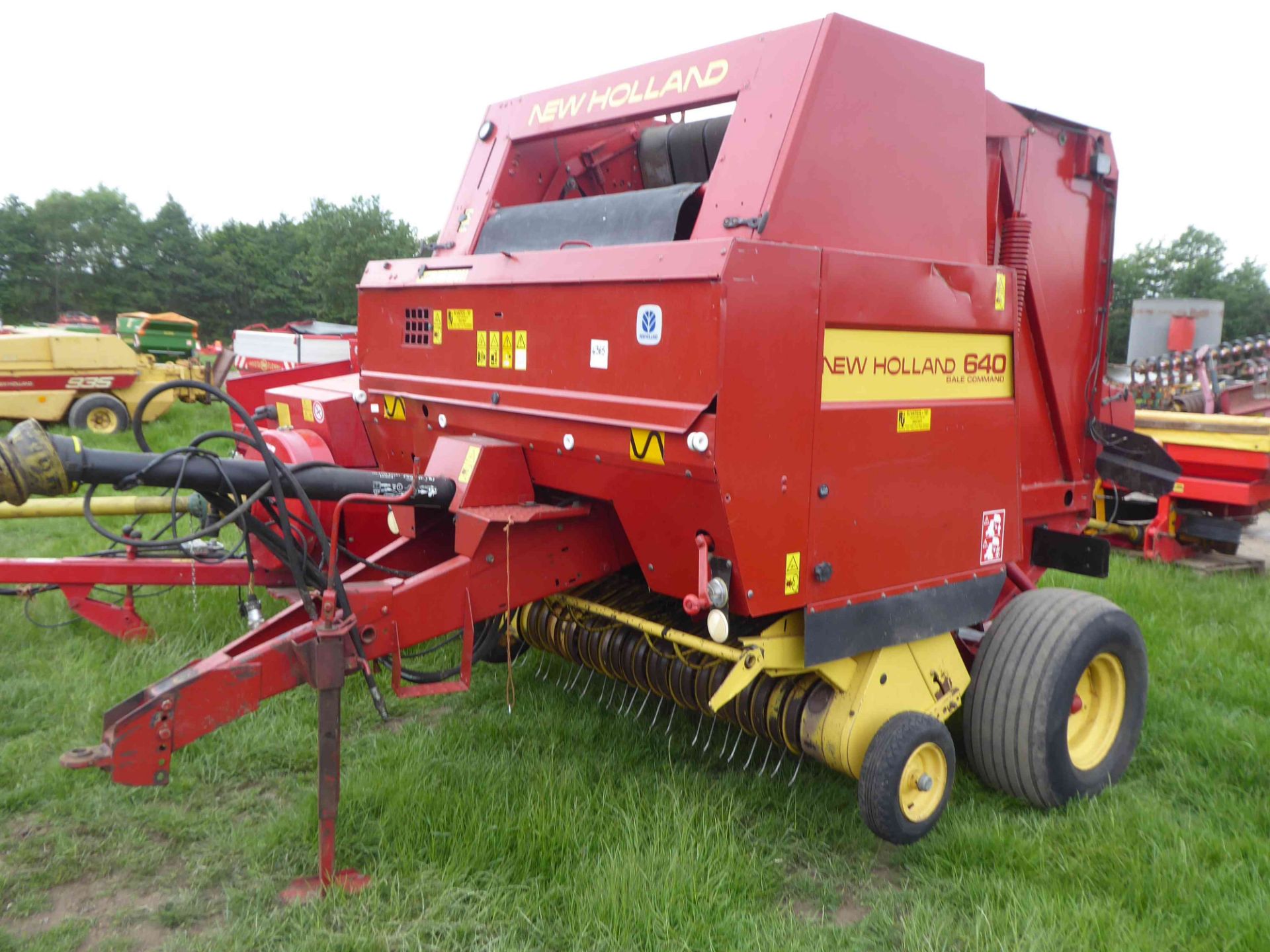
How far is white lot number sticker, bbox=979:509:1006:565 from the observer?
3.32m

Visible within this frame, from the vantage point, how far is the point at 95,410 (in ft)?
41.6

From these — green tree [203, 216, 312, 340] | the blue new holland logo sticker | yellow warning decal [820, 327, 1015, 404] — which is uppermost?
green tree [203, 216, 312, 340]

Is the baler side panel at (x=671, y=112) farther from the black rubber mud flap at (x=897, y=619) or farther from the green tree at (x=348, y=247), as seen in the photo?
the green tree at (x=348, y=247)

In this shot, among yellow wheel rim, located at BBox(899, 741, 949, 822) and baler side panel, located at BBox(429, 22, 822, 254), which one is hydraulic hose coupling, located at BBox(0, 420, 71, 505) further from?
yellow wheel rim, located at BBox(899, 741, 949, 822)

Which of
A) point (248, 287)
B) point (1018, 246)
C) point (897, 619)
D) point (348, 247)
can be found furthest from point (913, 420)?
point (248, 287)

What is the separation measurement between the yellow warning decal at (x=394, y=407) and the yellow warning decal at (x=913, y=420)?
1.88m

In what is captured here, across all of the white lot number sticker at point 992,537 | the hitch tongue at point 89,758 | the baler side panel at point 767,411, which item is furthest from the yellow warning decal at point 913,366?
the hitch tongue at point 89,758

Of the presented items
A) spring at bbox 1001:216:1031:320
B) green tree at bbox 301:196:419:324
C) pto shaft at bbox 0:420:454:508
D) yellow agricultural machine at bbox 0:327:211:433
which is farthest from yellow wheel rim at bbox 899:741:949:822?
green tree at bbox 301:196:419:324

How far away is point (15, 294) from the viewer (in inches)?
1510

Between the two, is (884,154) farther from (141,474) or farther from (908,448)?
(141,474)

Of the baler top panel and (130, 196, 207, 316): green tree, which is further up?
(130, 196, 207, 316): green tree

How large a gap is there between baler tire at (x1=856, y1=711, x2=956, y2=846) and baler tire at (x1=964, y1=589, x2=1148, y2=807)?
1.29ft

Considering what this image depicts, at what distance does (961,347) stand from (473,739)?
95.2 inches

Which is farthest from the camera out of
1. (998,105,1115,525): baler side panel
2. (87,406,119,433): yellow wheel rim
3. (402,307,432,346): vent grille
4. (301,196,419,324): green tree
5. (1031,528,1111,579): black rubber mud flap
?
(301,196,419,324): green tree
